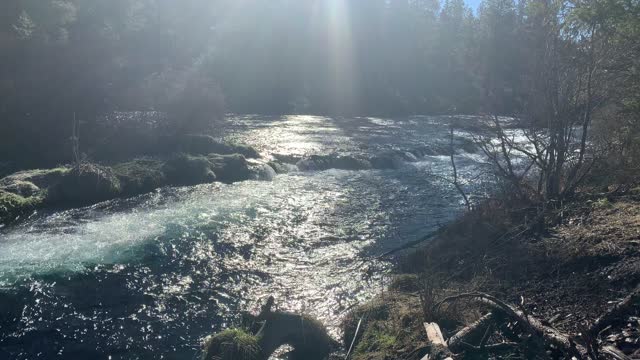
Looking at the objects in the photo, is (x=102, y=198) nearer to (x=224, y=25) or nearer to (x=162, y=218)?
(x=162, y=218)

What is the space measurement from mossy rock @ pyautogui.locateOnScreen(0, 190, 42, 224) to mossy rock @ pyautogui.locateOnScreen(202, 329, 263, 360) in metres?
10.6

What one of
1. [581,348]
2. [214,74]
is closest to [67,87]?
[214,74]

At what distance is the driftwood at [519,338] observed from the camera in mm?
4914

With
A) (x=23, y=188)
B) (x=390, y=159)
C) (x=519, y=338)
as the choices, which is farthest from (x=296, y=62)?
(x=519, y=338)

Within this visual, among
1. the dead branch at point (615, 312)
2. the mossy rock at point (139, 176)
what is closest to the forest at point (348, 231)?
the dead branch at point (615, 312)

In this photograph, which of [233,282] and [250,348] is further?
[233,282]

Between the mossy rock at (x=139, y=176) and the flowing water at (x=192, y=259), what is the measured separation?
79 centimetres

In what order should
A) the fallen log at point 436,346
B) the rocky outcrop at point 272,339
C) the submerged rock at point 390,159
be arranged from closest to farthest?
the fallen log at point 436,346, the rocky outcrop at point 272,339, the submerged rock at point 390,159

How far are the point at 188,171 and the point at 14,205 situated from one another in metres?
6.94

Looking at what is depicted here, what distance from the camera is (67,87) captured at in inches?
1502

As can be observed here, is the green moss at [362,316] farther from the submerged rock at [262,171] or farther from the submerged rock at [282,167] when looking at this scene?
the submerged rock at [282,167]

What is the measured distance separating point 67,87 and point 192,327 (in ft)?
116

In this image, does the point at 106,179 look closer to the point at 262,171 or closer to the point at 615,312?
the point at 262,171

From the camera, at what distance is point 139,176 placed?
19.6 meters
